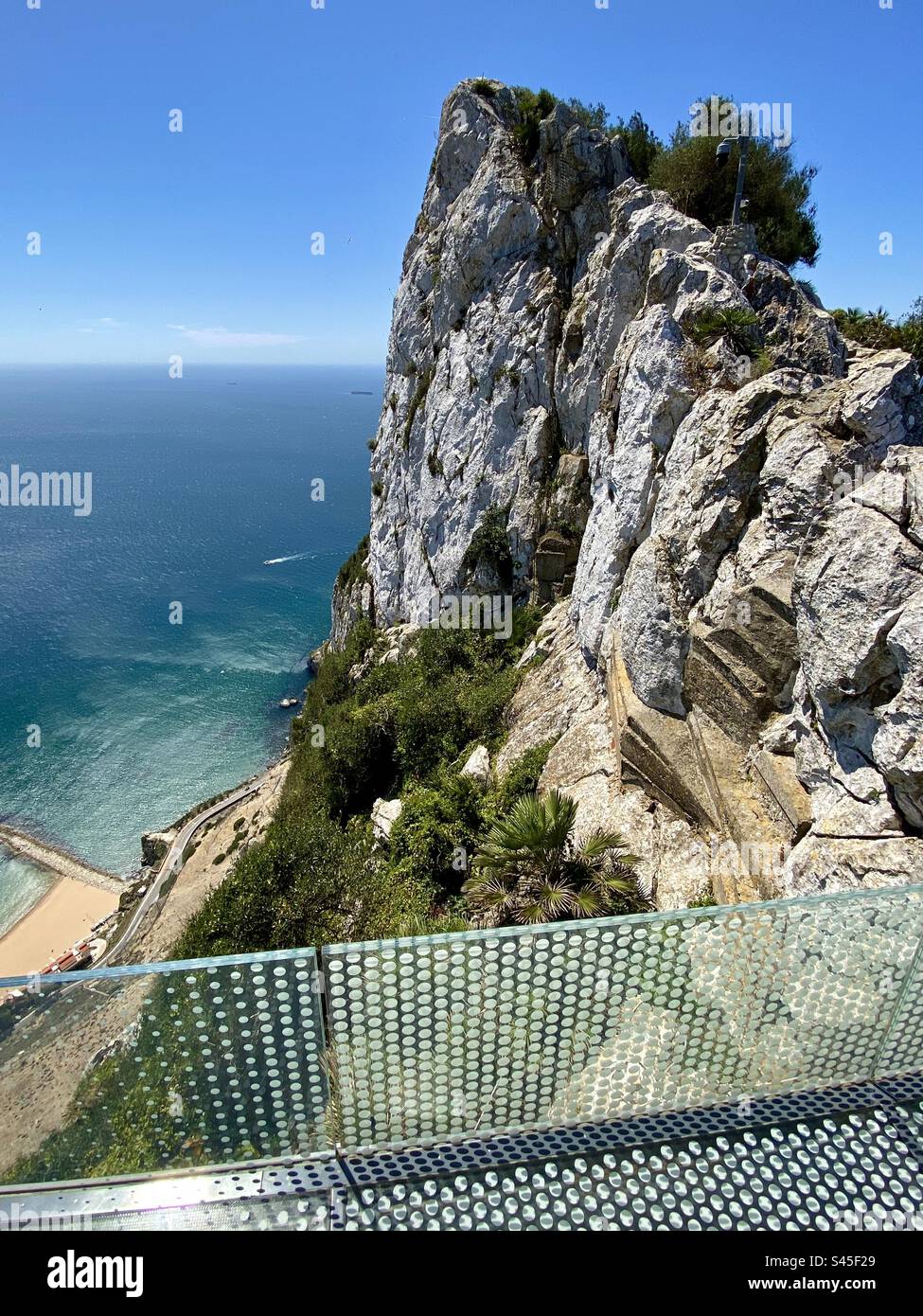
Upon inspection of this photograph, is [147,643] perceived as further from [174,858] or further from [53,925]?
[53,925]

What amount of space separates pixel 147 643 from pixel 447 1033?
70788 millimetres

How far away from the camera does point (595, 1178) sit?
4.44 meters

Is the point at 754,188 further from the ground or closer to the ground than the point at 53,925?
further from the ground

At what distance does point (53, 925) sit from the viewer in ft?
118

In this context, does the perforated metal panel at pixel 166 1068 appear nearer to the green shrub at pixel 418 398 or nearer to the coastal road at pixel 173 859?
the coastal road at pixel 173 859

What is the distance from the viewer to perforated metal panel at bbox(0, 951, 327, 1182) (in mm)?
4203

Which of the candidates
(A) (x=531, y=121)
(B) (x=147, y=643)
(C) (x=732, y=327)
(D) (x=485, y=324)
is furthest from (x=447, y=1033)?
(B) (x=147, y=643)

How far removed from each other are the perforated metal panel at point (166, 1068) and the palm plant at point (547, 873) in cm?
573

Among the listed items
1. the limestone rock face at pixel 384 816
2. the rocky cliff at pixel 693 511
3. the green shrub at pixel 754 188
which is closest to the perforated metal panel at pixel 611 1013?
the rocky cliff at pixel 693 511

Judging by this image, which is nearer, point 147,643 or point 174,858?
point 174,858

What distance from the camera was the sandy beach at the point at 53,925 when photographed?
1328 inches

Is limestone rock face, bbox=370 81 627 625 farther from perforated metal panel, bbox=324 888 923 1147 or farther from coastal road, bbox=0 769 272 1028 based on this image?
perforated metal panel, bbox=324 888 923 1147

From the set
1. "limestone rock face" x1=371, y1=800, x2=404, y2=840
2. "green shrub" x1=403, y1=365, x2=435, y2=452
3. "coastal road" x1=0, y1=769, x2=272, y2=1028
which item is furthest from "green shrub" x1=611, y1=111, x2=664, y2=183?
"coastal road" x1=0, y1=769, x2=272, y2=1028

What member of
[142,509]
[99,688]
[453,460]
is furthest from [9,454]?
[453,460]
